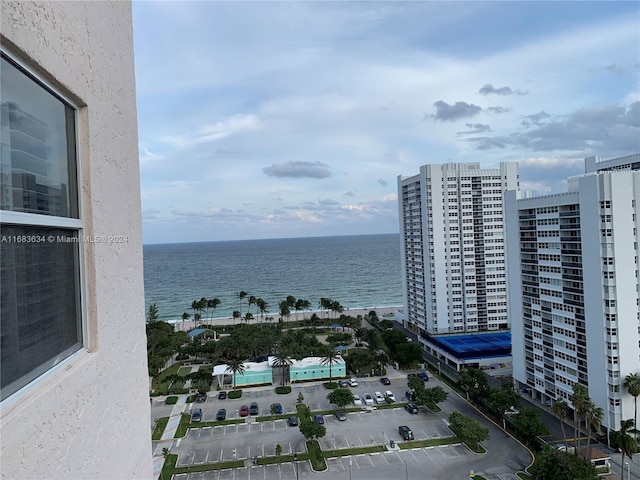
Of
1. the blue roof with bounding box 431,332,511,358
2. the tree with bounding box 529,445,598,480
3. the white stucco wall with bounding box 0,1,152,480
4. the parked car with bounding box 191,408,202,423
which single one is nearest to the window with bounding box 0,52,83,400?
the white stucco wall with bounding box 0,1,152,480

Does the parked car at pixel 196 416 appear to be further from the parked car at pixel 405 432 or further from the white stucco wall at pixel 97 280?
the white stucco wall at pixel 97 280

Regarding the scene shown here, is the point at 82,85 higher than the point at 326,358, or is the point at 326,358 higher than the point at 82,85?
the point at 82,85

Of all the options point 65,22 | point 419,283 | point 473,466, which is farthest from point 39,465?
point 419,283

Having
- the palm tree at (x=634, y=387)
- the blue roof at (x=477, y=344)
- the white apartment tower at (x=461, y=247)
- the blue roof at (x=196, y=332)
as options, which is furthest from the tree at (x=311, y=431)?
the blue roof at (x=196, y=332)

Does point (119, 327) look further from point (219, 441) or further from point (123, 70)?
point (219, 441)

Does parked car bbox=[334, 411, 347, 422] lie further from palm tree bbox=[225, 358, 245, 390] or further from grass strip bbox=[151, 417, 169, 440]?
grass strip bbox=[151, 417, 169, 440]

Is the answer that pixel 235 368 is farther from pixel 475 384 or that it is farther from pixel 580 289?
pixel 580 289
